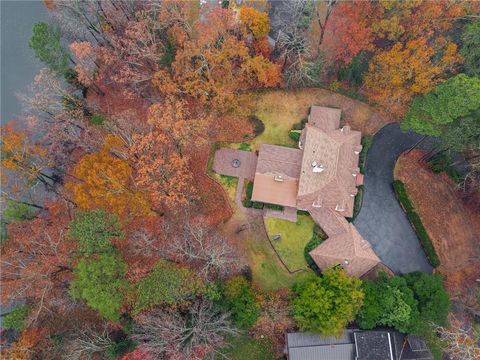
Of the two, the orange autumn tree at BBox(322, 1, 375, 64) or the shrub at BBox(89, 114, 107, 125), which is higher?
the orange autumn tree at BBox(322, 1, 375, 64)

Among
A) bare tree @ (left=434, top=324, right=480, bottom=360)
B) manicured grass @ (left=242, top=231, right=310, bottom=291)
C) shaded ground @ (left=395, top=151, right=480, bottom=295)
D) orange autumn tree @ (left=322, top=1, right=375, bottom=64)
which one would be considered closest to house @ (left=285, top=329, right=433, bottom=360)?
bare tree @ (left=434, top=324, right=480, bottom=360)

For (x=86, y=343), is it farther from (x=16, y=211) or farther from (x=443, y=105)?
(x=443, y=105)

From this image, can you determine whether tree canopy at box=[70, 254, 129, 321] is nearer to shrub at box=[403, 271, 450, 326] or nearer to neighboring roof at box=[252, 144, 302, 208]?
neighboring roof at box=[252, 144, 302, 208]

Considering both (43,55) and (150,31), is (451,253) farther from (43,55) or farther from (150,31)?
(43,55)

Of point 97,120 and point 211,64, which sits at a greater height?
point 211,64

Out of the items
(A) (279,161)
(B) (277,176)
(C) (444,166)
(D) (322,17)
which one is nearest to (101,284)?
(B) (277,176)

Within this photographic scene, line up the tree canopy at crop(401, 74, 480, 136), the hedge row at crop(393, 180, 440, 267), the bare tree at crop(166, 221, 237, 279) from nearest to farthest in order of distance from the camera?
the tree canopy at crop(401, 74, 480, 136)
the bare tree at crop(166, 221, 237, 279)
the hedge row at crop(393, 180, 440, 267)

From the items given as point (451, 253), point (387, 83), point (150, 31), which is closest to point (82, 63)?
point (150, 31)
